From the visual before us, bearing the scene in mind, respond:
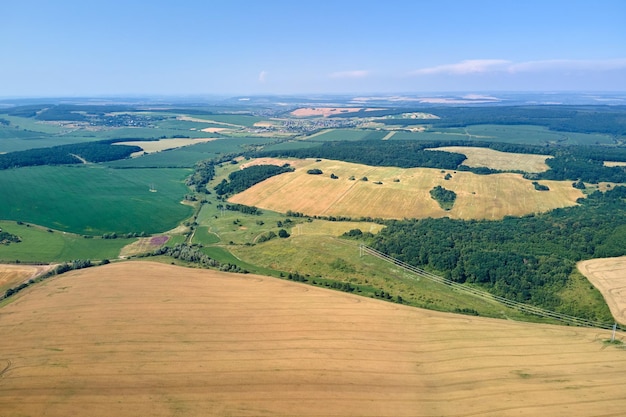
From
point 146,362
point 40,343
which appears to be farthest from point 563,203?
point 40,343

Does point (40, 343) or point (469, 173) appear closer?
point (40, 343)

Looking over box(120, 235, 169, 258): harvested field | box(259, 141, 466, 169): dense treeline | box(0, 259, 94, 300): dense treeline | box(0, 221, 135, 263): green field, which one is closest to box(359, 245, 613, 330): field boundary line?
box(120, 235, 169, 258): harvested field

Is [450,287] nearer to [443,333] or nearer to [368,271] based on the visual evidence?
[368,271]

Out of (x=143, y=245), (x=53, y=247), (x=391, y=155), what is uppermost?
(x=391, y=155)

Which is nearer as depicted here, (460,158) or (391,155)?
(460,158)

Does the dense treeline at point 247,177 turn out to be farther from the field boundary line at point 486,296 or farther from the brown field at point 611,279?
the brown field at point 611,279

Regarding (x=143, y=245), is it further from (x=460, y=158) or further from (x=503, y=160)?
(x=503, y=160)

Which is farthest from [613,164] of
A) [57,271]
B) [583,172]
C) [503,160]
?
[57,271]
